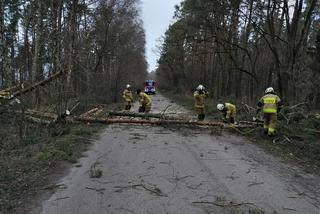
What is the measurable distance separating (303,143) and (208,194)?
6.56 meters

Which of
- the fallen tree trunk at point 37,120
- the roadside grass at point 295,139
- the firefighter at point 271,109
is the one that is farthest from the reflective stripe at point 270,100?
the fallen tree trunk at point 37,120

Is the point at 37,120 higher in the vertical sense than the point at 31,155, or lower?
higher

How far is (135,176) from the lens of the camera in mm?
6945

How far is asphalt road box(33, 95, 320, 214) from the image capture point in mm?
5348

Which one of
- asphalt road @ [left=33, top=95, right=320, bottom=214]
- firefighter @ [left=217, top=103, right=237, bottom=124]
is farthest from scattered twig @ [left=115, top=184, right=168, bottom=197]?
firefighter @ [left=217, top=103, right=237, bottom=124]

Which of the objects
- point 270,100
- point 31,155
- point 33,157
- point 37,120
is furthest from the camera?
point 37,120

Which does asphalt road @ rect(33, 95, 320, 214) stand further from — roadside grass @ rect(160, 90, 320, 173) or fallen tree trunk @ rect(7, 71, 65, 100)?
fallen tree trunk @ rect(7, 71, 65, 100)

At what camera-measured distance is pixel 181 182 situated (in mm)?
6613

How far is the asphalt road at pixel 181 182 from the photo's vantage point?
5348mm

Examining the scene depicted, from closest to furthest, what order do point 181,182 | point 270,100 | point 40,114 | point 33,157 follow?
point 181,182
point 33,157
point 270,100
point 40,114

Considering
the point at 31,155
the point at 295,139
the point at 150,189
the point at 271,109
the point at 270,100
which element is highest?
the point at 270,100

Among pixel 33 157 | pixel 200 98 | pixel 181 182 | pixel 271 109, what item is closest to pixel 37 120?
pixel 33 157

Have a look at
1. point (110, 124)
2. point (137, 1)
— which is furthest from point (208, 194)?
point (137, 1)

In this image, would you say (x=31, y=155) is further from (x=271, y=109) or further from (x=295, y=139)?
(x=295, y=139)
